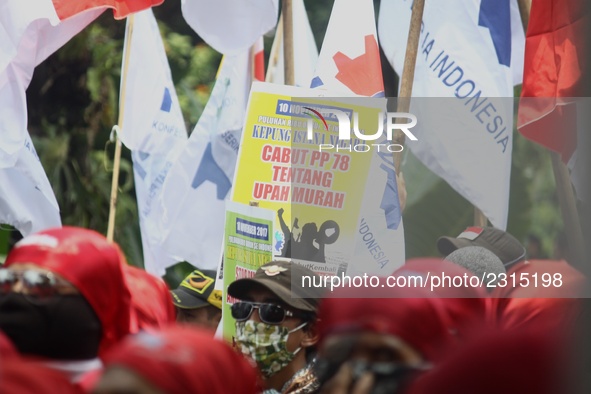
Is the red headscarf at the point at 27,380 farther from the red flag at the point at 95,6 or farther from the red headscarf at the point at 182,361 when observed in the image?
the red flag at the point at 95,6

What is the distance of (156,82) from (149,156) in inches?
22.1

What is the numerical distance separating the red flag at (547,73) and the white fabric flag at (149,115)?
342 cm

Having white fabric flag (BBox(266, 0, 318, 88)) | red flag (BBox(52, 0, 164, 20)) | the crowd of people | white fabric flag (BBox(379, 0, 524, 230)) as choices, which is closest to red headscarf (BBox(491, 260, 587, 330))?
the crowd of people

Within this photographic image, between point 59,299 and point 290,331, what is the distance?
3.67 feet

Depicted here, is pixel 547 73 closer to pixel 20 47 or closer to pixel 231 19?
pixel 231 19

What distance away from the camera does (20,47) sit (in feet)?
24.7

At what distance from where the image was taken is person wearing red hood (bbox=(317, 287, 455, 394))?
9.26 feet

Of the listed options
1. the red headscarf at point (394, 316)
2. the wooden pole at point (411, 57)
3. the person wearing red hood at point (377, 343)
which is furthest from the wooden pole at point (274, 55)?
the person wearing red hood at point (377, 343)

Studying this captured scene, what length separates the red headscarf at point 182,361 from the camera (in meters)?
2.57

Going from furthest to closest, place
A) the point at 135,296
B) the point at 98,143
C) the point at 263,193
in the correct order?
the point at 98,143, the point at 263,193, the point at 135,296

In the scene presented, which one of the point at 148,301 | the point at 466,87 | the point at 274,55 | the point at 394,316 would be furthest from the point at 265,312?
the point at 274,55

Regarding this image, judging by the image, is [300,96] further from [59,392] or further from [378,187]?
[59,392]

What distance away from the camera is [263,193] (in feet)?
18.8

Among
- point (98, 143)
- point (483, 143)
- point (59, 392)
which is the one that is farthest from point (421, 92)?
point (98, 143)
